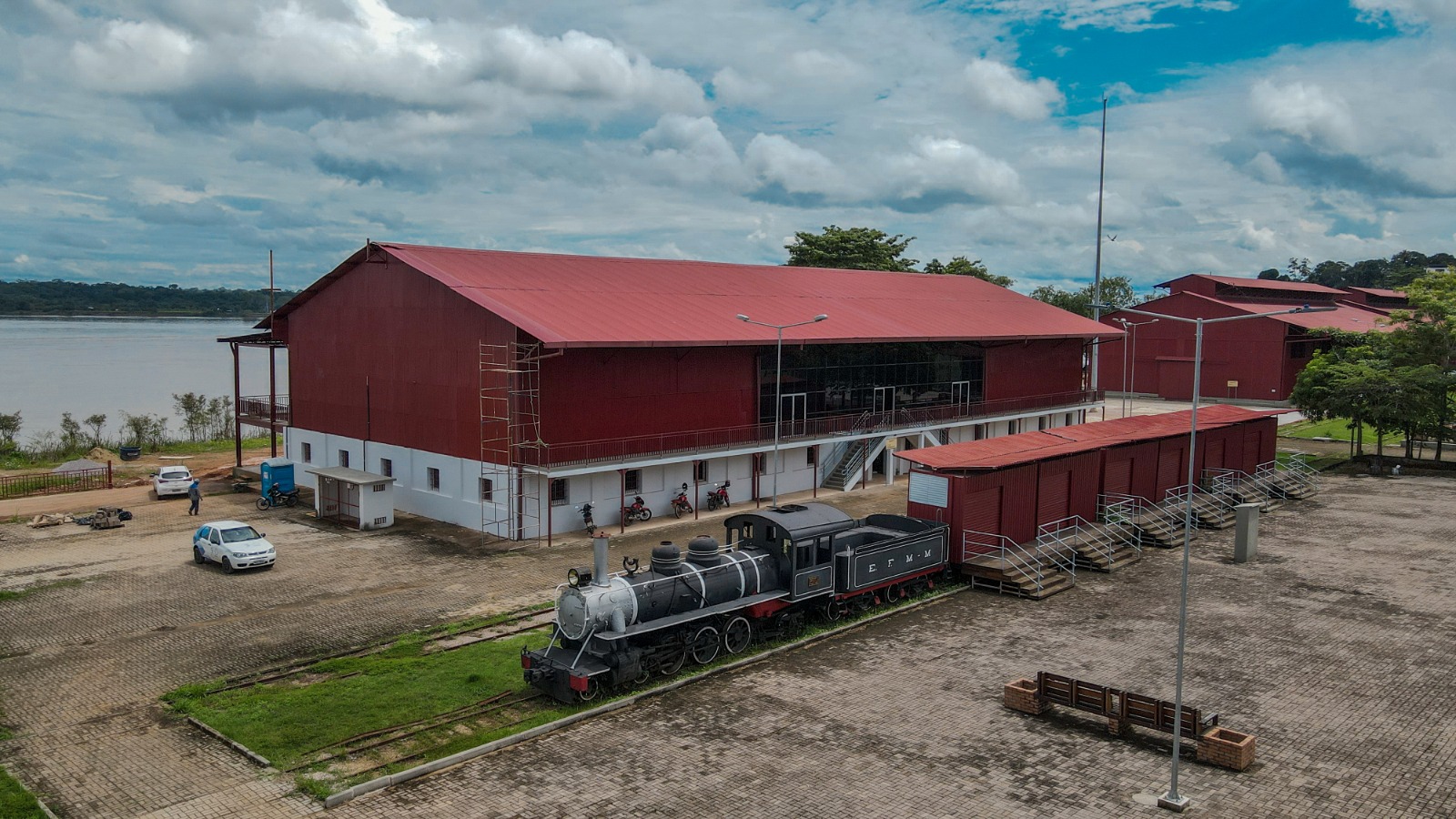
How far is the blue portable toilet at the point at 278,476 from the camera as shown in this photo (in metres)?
36.7

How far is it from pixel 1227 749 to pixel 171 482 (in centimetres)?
3722

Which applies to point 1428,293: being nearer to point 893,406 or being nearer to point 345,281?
point 893,406

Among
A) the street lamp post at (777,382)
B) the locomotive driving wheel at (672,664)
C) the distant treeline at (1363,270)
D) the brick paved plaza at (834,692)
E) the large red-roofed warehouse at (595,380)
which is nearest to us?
the brick paved plaza at (834,692)

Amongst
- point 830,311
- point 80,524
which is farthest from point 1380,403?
point 80,524

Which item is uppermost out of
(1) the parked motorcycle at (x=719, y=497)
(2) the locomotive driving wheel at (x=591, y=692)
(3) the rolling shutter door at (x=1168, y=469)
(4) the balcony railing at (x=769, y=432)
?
(4) the balcony railing at (x=769, y=432)

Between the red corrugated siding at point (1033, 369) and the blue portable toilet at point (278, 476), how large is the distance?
106ft

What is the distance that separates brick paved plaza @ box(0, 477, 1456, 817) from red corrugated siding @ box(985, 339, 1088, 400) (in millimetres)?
19929

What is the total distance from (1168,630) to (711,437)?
1780 centimetres

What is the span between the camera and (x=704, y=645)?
65.1 feet

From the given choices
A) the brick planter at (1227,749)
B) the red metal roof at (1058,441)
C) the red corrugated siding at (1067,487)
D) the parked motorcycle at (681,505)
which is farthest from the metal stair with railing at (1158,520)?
the brick planter at (1227,749)

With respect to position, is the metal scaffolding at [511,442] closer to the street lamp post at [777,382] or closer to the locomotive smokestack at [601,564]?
the street lamp post at [777,382]

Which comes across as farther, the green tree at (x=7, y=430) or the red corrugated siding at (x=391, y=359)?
the green tree at (x=7, y=430)

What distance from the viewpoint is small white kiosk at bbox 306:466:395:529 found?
3249cm

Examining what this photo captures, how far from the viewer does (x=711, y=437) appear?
118 ft
